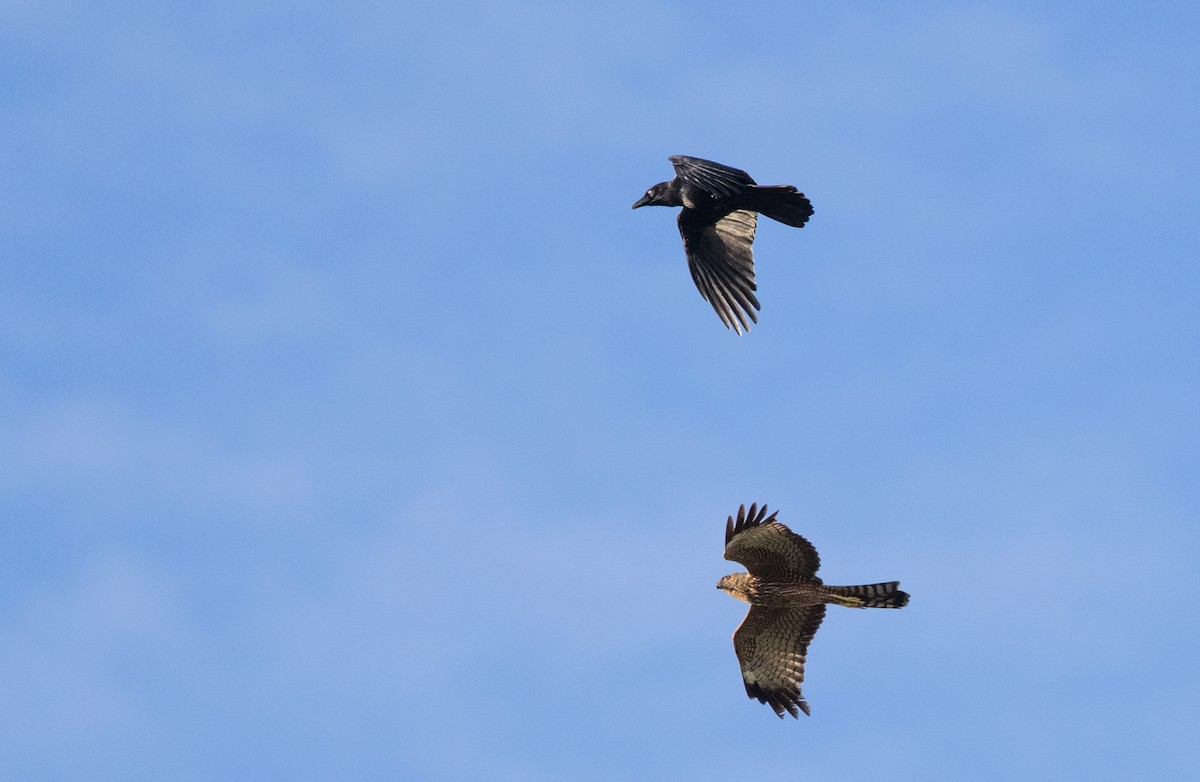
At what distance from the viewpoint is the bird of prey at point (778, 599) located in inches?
798

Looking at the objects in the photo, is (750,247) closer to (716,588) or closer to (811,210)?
(811,210)

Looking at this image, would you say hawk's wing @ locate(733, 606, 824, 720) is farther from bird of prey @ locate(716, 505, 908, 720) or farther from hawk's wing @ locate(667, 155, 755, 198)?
hawk's wing @ locate(667, 155, 755, 198)

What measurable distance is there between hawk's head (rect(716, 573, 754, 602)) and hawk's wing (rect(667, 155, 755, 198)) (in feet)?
16.2

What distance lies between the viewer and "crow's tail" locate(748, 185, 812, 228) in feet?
70.2

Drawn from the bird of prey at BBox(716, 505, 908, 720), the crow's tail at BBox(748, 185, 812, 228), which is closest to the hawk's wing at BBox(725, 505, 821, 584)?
the bird of prey at BBox(716, 505, 908, 720)

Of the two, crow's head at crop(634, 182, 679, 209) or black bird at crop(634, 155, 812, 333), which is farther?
crow's head at crop(634, 182, 679, 209)

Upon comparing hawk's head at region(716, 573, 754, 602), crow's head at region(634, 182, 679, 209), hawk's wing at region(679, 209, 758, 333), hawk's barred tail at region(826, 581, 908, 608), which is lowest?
hawk's barred tail at region(826, 581, 908, 608)

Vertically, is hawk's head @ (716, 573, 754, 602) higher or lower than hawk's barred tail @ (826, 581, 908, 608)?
higher

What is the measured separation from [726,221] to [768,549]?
4541 mm

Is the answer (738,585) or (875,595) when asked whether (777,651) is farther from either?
(875,595)

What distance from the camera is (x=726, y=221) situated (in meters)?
22.1

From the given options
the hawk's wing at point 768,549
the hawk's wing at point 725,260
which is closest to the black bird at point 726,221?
the hawk's wing at point 725,260

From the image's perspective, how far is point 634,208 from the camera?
23234 mm

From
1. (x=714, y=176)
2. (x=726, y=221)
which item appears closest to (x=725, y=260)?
(x=726, y=221)
